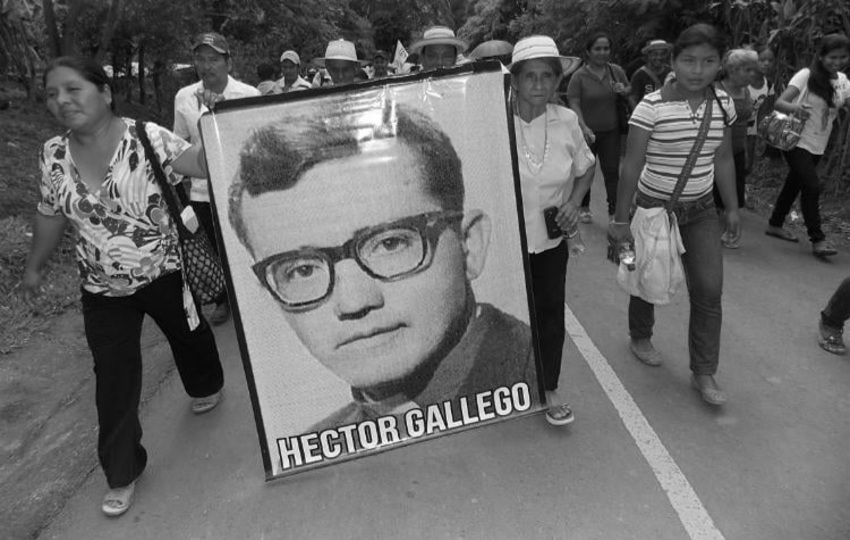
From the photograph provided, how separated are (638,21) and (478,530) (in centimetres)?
1269

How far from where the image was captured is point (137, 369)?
284 cm

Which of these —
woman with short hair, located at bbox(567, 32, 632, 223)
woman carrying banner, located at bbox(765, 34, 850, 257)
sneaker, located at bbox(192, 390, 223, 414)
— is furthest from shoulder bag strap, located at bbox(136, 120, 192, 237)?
woman carrying banner, located at bbox(765, 34, 850, 257)

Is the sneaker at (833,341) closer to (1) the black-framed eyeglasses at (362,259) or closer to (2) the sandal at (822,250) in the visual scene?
(2) the sandal at (822,250)

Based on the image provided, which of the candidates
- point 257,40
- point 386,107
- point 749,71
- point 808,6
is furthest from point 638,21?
point 386,107

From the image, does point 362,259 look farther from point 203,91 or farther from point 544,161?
point 203,91

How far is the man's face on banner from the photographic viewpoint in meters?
2.37

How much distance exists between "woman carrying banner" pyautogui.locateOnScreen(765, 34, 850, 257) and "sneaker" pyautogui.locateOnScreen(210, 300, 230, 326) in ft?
15.5

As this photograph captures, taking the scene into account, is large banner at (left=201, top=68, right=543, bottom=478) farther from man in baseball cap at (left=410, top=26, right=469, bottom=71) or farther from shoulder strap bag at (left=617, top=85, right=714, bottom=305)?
man in baseball cap at (left=410, top=26, right=469, bottom=71)

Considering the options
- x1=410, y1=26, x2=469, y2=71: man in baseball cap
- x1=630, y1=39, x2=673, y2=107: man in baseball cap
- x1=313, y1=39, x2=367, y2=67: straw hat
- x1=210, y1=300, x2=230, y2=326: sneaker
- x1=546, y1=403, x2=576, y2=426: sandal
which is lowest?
x1=546, y1=403, x2=576, y2=426: sandal

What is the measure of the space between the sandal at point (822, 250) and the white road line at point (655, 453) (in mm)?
2748

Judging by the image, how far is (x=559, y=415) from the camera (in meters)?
3.17

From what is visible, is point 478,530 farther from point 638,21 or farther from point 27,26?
point 638,21

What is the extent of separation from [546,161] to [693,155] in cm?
88

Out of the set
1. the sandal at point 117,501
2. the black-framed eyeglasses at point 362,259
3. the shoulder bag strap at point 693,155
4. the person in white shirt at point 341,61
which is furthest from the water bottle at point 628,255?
the person in white shirt at point 341,61
